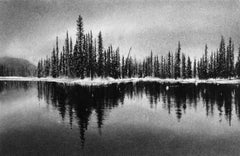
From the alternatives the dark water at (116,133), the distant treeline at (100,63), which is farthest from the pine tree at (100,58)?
the dark water at (116,133)

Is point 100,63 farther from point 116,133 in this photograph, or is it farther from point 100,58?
point 116,133

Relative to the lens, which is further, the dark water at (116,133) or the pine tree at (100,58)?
the pine tree at (100,58)

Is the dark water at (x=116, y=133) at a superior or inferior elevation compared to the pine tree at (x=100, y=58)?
inferior

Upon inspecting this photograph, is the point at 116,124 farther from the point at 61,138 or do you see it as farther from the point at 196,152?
the point at 196,152

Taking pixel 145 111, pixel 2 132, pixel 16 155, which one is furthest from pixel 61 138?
pixel 145 111

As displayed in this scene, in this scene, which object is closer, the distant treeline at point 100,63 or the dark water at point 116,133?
the dark water at point 116,133

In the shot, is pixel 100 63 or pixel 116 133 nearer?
pixel 116 133

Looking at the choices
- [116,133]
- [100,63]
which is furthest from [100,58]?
[116,133]

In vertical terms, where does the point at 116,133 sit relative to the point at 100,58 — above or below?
below

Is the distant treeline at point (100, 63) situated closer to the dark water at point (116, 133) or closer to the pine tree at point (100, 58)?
the pine tree at point (100, 58)

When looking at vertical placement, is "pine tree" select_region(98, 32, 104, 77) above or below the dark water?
above

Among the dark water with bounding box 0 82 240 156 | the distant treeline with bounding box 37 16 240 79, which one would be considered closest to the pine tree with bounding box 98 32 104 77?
the distant treeline with bounding box 37 16 240 79

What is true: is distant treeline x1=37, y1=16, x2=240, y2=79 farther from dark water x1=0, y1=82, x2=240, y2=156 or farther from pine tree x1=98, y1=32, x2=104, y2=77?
dark water x1=0, y1=82, x2=240, y2=156

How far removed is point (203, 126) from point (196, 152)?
3951mm
